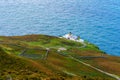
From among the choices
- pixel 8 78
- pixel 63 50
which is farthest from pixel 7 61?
pixel 63 50

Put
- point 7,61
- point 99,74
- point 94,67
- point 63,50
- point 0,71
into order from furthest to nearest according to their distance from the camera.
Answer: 1. point 63,50
2. point 94,67
3. point 99,74
4. point 7,61
5. point 0,71

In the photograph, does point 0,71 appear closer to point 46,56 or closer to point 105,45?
point 46,56

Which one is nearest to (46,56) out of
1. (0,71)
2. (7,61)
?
(7,61)

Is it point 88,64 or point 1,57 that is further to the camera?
point 88,64

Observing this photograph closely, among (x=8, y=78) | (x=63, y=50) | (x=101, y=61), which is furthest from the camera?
(x=63, y=50)

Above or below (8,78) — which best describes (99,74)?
above

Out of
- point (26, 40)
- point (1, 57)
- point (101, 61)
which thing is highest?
point (26, 40)
